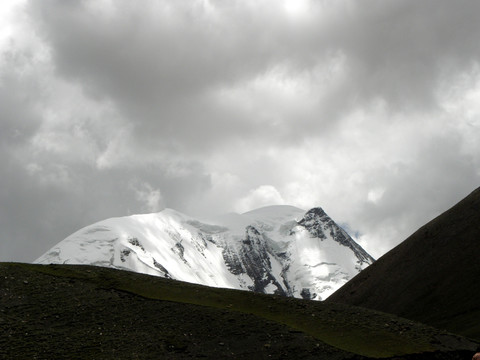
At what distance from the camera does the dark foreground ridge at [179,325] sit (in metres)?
54.3

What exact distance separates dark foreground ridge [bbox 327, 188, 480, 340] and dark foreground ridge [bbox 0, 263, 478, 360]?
123ft

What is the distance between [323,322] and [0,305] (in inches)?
1241

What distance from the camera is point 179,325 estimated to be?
60.0 meters

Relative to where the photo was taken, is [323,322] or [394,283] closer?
[323,322]

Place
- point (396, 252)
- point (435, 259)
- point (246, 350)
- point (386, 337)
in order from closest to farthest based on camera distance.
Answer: point (246, 350), point (386, 337), point (435, 259), point (396, 252)

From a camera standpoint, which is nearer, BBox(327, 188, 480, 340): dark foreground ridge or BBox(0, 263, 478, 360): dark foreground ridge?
BBox(0, 263, 478, 360): dark foreground ridge

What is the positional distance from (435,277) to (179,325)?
78.5m

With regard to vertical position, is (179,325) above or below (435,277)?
below

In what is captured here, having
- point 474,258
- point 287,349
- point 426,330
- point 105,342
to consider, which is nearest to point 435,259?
point 474,258

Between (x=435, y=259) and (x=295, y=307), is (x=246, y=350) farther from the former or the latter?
(x=435, y=259)

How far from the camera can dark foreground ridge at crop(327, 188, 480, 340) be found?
109688 mm

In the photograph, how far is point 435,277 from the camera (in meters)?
125

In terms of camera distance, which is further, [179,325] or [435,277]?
[435,277]

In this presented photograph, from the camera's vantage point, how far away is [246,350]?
5497cm
